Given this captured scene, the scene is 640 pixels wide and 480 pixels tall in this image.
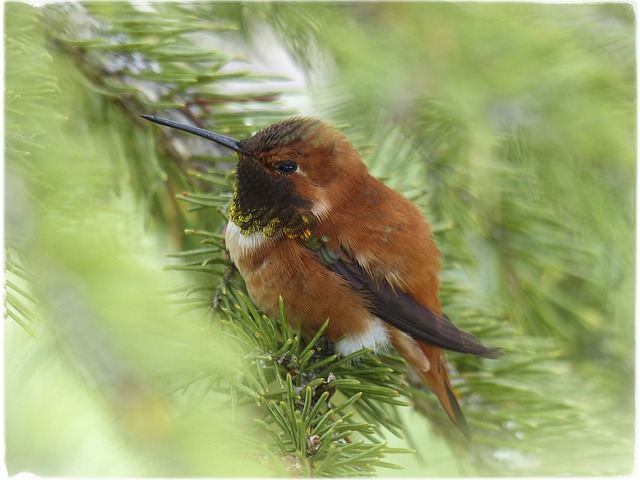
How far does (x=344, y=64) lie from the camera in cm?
167

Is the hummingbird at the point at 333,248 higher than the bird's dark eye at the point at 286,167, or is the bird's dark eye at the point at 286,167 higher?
the bird's dark eye at the point at 286,167

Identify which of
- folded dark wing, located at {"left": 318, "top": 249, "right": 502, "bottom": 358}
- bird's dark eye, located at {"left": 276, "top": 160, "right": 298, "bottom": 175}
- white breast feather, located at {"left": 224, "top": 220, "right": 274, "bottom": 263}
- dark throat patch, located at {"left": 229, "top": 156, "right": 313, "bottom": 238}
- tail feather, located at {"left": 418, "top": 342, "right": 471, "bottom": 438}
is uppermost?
bird's dark eye, located at {"left": 276, "top": 160, "right": 298, "bottom": 175}

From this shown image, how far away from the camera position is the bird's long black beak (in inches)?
53.2

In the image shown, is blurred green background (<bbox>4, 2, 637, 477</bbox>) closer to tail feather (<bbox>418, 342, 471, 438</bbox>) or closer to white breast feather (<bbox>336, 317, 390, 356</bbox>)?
tail feather (<bbox>418, 342, 471, 438</bbox>)

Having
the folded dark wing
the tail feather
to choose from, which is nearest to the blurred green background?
the tail feather

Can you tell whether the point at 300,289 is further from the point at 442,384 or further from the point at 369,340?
the point at 442,384

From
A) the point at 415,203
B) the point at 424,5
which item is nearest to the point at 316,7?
the point at 424,5

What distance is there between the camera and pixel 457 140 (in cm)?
171

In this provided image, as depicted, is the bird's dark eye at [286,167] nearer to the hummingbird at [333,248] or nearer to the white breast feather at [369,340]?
the hummingbird at [333,248]

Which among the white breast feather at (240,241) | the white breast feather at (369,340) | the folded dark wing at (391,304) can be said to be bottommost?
the white breast feather at (369,340)

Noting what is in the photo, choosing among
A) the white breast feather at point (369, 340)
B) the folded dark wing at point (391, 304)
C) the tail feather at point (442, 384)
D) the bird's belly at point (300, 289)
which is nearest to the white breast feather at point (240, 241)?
the bird's belly at point (300, 289)

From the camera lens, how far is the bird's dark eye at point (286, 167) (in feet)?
4.73

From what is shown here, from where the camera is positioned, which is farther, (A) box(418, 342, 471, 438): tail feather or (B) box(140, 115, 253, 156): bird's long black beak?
(A) box(418, 342, 471, 438): tail feather

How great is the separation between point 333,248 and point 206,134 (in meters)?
0.36
